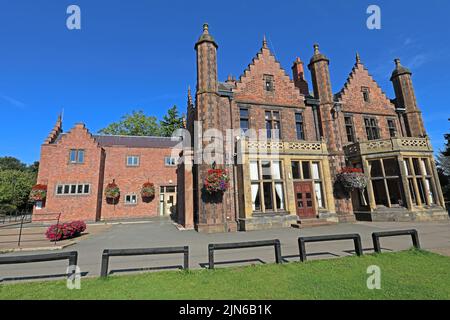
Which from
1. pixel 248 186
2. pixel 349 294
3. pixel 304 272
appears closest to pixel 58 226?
pixel 248 186

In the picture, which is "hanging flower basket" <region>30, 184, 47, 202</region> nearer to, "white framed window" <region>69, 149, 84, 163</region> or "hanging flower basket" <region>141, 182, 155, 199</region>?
"white framed window" <region>69, 149, 84, 163</region>

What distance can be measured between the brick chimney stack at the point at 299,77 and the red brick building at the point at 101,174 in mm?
17592

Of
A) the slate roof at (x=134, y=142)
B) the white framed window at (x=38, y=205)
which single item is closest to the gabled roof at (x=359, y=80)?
the slate roof at (x=134, y=142)

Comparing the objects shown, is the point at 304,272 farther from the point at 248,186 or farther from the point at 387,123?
the point at 387,123

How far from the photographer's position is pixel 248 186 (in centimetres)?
1495

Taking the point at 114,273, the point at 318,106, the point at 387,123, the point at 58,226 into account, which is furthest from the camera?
the point at 387,123

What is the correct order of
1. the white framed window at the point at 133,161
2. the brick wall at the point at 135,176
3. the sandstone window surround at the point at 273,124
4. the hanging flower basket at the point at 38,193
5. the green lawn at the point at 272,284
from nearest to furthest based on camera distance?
the green lawn at the point at 272,284 → the sandstone window surround at the point at 273,124 → the hanging flower basket at the point at 38,193 → the brick wall at the point at 135,176 → the white framed window at the point at 133,161

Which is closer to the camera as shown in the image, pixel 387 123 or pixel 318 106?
pixel 318 106

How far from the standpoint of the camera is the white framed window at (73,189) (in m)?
23.8

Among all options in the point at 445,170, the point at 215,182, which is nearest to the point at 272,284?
the point at 215,182

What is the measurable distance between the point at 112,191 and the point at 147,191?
3.75 meters

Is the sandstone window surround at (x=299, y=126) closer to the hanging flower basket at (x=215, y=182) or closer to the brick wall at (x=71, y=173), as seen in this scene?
the hanging flower basket at (x=215, y=182)
